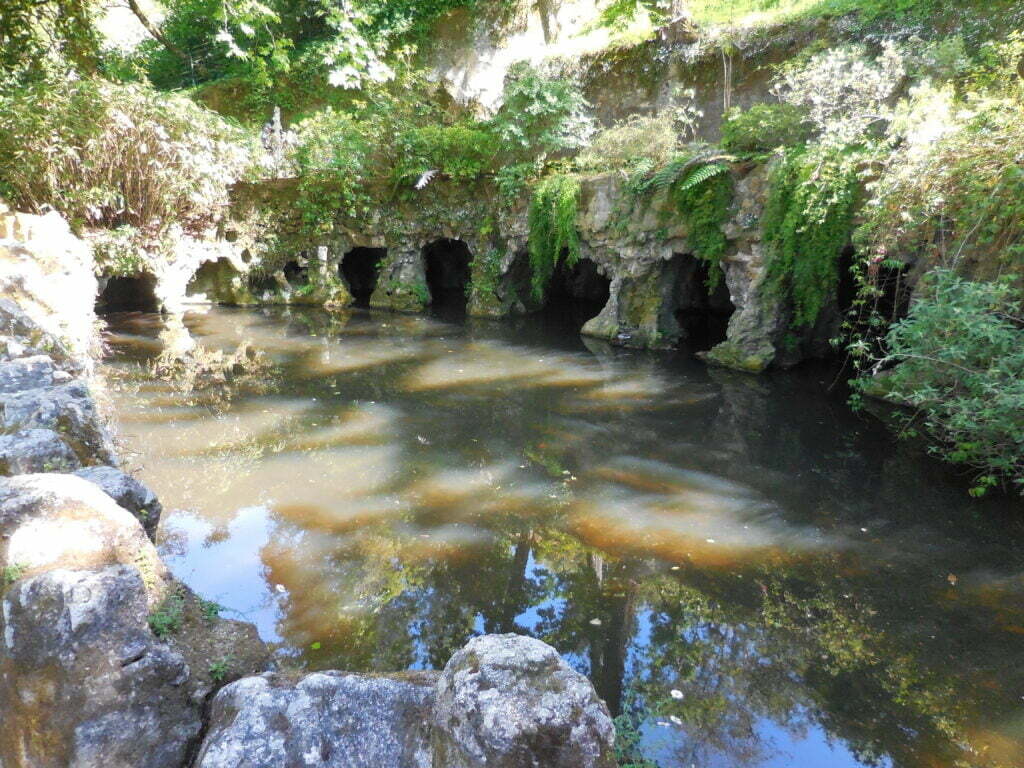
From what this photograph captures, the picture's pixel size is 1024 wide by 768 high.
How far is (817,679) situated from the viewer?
12.1ft

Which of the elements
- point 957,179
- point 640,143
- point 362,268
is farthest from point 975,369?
point 362,268

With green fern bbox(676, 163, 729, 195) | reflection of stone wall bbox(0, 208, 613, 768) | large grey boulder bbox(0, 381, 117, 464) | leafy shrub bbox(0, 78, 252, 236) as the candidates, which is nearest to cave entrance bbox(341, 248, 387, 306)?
leafy shrub bbox(0, 78, 252, 236)

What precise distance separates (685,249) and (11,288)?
10235 millimetres

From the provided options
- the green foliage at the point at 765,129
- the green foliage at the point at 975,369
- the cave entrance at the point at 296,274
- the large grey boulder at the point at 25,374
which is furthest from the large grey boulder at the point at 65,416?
the cave entrance at the point at 296,274

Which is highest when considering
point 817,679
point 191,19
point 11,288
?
point 191,19

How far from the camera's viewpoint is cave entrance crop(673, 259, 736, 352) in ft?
41.7

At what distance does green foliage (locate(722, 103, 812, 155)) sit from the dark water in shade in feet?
14.2

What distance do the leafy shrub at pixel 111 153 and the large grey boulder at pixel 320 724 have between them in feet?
45.3

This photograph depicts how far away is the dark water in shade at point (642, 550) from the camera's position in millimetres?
3559

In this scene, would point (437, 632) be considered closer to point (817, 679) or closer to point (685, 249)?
point (817, 679)

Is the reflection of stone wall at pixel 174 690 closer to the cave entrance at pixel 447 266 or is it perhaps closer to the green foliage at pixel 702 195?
the green foliage at pixel 702 195

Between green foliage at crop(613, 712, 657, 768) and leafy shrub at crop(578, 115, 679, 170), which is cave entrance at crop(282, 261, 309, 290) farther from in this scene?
green foliage at crop(613, 712, 657, 768)

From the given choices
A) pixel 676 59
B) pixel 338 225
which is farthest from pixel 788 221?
pixel 338 225

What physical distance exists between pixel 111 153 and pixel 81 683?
1385cm
